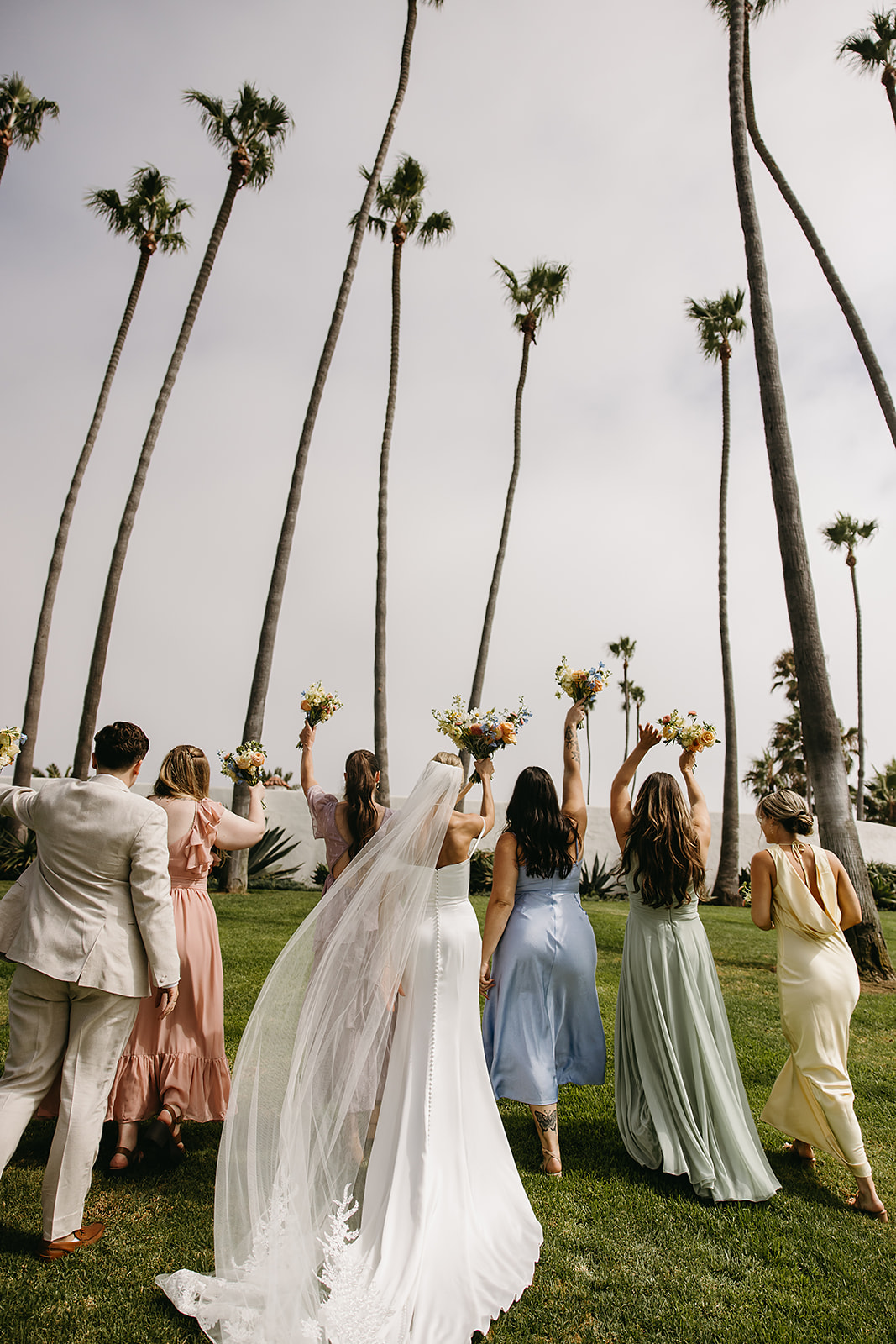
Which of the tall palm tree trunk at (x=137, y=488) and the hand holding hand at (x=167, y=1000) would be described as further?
the tall palm tree trunk at (x=137, y=488)

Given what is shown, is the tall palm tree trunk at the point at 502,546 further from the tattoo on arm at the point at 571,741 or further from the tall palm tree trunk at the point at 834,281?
the tattoo on arm at the point at 571,741

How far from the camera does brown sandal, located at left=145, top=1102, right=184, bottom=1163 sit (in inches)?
164

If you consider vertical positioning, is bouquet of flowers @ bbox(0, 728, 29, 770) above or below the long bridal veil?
above

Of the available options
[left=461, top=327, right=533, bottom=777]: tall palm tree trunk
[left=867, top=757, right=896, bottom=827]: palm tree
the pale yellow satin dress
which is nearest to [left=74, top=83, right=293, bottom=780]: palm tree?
[left=461, top=327, right=533, bottom=777]: tall palm tree trunk

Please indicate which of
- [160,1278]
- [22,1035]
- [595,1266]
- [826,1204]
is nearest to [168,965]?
[22,1035]

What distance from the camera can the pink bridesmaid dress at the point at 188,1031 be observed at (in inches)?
166

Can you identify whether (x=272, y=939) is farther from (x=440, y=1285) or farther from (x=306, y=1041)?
(x=440, y=1285)

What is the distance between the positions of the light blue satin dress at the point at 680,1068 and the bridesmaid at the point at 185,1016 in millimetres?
2375

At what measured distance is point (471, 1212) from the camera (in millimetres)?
3369

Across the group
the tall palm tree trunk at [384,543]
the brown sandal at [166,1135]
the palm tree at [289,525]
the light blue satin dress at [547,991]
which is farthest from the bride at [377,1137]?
the tall palm tree trunk at [384,543]

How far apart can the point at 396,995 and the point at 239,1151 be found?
932mm

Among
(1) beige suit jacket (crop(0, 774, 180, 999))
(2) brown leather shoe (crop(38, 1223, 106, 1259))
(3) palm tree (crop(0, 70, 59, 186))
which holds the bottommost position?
(2) brown leather shoe (crop(38, 1223, 106, 1259))

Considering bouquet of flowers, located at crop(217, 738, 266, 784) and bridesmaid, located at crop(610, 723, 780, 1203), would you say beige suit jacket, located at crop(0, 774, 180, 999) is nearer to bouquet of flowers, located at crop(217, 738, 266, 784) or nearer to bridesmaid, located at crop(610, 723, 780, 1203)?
bouquet of flowers, located at crop(217, 738, 266, 784)

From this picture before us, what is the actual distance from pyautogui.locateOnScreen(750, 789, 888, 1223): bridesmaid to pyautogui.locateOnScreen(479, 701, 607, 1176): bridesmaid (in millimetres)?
1060
